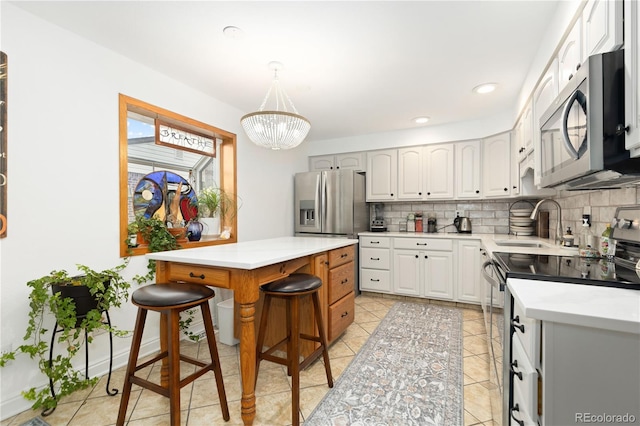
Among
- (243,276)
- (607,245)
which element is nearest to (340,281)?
(243,276)

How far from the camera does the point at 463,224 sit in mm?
3926

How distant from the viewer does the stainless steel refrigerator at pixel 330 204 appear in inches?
157

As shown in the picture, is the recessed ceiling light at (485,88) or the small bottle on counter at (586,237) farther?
the recessed ceiling light at (485,88)

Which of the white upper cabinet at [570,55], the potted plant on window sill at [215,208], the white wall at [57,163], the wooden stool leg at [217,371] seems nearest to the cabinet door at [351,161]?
the potted plant on window sill at [215,208]

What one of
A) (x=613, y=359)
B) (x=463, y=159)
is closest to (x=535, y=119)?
(x=463, y=159)

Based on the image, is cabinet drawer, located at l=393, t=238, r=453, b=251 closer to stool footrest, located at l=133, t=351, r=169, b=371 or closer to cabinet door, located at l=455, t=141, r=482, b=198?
cabinet door, located at l=455, t=141, r=482, b=198

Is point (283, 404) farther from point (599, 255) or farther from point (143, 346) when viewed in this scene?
point (599, 255)

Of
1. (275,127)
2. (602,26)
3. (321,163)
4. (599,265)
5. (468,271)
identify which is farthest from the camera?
(321,163)

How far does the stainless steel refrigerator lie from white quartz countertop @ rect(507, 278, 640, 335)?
293 centimetres

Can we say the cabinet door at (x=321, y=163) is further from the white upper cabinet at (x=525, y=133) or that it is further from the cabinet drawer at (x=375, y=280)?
the white upper cabinet at (x=525, y=133)

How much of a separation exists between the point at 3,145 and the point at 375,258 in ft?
11.8

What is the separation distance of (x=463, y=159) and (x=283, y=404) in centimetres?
343

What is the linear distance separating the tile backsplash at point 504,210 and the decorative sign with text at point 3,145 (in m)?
3.40

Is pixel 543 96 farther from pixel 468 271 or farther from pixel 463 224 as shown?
pixel 463 224
